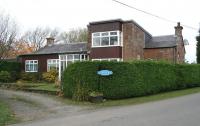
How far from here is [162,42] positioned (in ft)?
142

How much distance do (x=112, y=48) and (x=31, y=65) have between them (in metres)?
13.9

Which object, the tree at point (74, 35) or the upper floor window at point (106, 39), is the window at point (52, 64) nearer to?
the upper floor window at point (106, 39)

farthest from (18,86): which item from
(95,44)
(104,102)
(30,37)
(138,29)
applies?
(30,37)

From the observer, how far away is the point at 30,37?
8244 centimetres

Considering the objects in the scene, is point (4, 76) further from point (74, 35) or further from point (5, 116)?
point (74, 35)

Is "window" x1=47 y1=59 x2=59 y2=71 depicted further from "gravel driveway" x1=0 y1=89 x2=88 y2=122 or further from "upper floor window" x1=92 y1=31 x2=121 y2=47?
"gravel driveway" x1=0 y1=89 x2=88 y2=122

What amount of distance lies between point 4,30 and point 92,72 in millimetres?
20070

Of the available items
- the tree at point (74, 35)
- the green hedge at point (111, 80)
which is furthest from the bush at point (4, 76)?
the tree at point (74, 35)

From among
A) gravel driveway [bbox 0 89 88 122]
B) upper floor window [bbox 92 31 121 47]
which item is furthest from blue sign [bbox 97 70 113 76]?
upper floor window [bbox 92 31 121 47]

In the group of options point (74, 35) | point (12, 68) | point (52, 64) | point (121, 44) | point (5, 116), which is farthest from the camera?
point (74, 35)

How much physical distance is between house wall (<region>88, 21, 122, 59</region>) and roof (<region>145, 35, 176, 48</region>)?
7.21 m

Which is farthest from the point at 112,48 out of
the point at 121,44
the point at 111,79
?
the point at 111,79

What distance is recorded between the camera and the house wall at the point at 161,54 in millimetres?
40781

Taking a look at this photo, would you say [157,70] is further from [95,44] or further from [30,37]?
[30,37]
